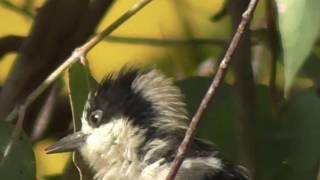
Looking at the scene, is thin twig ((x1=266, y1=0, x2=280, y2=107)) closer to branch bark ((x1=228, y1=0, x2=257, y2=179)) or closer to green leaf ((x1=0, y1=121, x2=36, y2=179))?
branch bark ((x1=228, y1=0, x2=257, y2=179))

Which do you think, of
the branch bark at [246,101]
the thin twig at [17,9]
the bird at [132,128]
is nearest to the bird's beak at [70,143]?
the bird at [132,128]

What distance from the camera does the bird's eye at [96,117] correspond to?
1.87 m

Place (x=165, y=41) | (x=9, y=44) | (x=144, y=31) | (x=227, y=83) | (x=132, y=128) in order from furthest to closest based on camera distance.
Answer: (x=144, y=31) < (x=165, y=41) < (x=9, y=44) < (x=227, y=83) < (x=132, y=128)

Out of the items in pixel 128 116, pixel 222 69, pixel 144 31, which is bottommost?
pixel 144 31

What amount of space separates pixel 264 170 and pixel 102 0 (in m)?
0.42

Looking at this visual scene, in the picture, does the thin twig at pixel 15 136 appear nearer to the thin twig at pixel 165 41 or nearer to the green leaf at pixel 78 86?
the green leaf at pixel 78 86

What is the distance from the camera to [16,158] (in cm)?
170

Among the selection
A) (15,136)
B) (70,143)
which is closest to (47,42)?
(70,143)

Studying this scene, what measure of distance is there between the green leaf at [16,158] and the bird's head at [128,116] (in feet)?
0.44

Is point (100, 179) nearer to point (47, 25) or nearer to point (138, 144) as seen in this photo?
point (138, 144)

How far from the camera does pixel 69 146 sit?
1852mm

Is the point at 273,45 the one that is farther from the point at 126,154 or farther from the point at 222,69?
the point at 222,69

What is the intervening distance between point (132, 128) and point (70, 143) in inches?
4.1

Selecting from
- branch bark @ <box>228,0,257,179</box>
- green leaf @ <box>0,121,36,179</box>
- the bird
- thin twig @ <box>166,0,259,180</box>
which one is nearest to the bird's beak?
the bird
